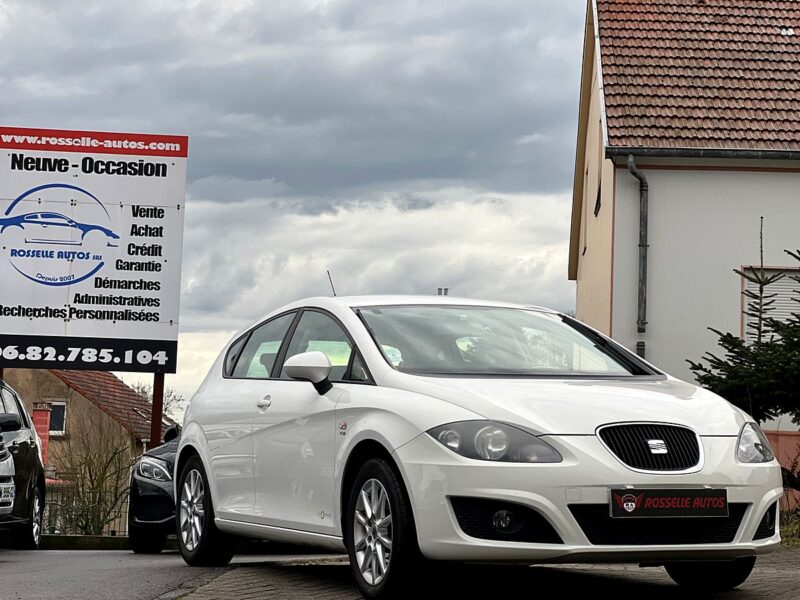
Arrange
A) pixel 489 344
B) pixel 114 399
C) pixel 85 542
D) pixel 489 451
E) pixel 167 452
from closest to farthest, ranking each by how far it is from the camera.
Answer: pixel 489 451, pixel 489 344, pixel 167 452, pixel 85 542, pixel 114 399

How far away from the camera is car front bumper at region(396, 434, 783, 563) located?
6.49 metres

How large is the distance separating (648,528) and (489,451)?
82 centimetres

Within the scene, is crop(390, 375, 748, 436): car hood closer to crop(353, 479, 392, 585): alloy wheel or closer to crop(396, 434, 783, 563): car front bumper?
crop(396, 434, 783, 563): car front bumper

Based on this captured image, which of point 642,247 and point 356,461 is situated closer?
point 356,461

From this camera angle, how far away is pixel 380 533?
22.9 feet

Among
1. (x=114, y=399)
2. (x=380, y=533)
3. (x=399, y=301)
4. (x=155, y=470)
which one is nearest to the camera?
(x=380, y=533)

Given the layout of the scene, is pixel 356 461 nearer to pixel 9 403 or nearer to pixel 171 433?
pixel 9 403

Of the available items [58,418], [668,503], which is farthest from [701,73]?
[58,418]

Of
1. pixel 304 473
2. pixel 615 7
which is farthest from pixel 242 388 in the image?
pixel 615 7

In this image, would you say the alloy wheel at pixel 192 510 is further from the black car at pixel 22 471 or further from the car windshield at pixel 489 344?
the black car at pixel 22 471

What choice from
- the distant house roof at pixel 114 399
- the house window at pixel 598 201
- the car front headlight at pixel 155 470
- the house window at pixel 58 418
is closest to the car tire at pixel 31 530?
the car front headlight at pixel 155 470

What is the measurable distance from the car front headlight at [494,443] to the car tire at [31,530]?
27.4ft

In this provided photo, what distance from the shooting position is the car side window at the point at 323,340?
798 cm

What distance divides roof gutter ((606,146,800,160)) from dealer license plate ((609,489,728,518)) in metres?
14.1
